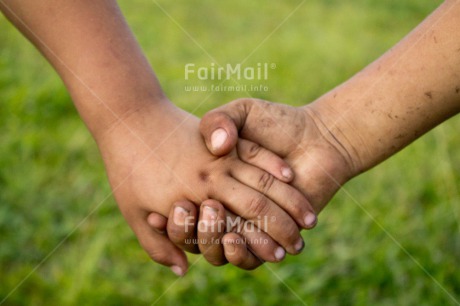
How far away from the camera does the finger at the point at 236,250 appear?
1.50 metres

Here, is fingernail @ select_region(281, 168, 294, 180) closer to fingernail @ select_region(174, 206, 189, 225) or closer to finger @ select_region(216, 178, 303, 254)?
finger @ select_region(216, 178, 303, 254)

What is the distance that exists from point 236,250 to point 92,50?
1.89ft

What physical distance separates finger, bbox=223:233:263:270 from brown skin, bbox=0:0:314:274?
1.8 inches

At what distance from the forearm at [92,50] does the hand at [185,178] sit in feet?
0.17

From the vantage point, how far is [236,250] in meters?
1.51

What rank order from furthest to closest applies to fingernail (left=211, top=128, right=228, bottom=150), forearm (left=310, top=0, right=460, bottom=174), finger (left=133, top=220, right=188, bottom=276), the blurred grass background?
1. the blurred grass background
2. finger (left=133, top=220, right=188, bottom=276)
3. fingernail (left=211, top=128, right=228, bottom=150)
4. forearm (left=310, top=0, right=460, bottom=174)

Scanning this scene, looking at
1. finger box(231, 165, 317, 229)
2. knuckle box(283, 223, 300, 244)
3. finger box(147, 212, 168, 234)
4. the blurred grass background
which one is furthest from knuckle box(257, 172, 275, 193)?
the blurred grass background

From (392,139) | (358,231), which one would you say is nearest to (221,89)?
(358,231)

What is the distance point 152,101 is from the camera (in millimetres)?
1622

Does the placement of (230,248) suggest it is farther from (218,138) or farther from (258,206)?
(218,138)

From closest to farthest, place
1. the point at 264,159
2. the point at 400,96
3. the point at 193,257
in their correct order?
the point at 400,96
the point at 264,159
the point at 193,257

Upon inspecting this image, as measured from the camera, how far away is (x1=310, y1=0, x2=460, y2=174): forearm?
1430 millimetres

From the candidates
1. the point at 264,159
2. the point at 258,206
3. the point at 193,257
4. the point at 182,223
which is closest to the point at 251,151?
the point at 264,159

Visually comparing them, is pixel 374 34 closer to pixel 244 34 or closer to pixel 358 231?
pixel 244 34
